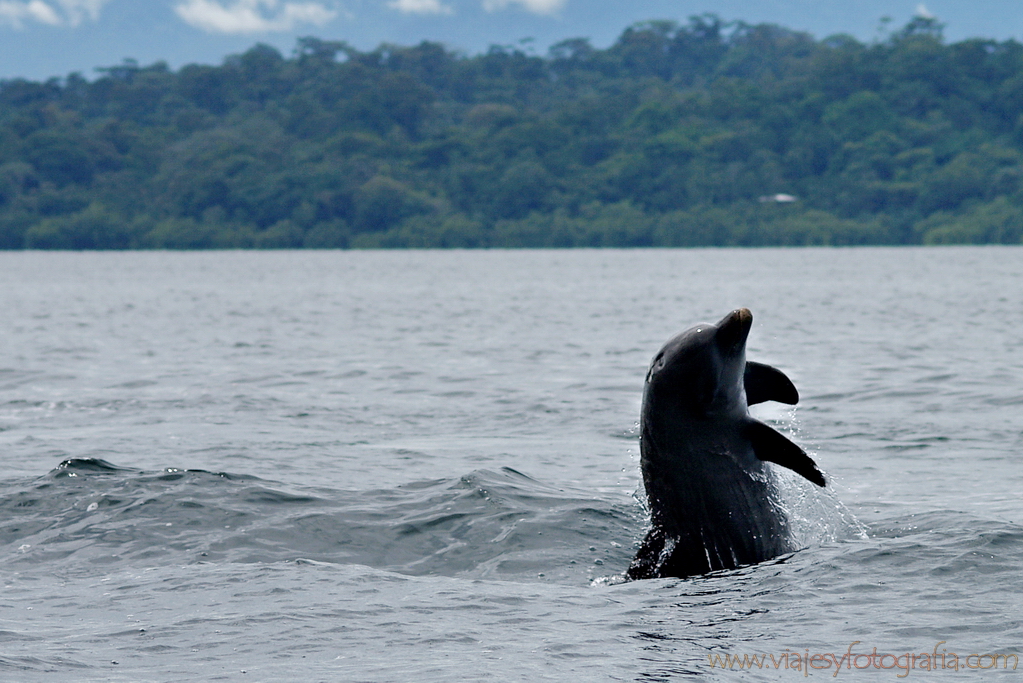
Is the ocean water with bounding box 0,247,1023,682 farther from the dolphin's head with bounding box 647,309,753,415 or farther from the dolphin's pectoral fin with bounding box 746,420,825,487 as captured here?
the dolphin's head with bounding box 647,309,753,415

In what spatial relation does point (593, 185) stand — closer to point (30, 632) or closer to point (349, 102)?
point (349, 102)

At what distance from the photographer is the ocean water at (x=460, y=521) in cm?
737

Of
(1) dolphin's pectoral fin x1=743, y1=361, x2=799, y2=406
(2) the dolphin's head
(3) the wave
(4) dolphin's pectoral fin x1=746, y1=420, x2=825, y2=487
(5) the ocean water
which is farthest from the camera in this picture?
(3) the wave

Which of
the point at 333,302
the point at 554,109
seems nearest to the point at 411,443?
the point at 333,302

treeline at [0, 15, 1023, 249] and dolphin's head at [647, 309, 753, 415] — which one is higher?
treeline at [0, 15, 1023, 249]

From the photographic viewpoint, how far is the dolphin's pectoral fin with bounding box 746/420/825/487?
8094 millimetres

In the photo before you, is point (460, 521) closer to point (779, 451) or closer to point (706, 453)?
point (706, 453)

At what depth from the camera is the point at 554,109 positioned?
6235 inches

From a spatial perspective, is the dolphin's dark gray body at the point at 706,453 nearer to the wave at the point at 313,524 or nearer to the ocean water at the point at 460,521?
the ocean water at the point at 460,521

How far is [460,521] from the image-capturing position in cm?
1113

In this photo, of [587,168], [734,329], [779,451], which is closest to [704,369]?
[734,329]

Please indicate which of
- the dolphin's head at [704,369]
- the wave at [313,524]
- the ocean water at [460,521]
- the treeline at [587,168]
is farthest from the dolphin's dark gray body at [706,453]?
the treeline at [587,168]

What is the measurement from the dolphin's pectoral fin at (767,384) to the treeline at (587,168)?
110 metres

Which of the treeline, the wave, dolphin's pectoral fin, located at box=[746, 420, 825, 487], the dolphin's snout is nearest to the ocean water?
the wave
